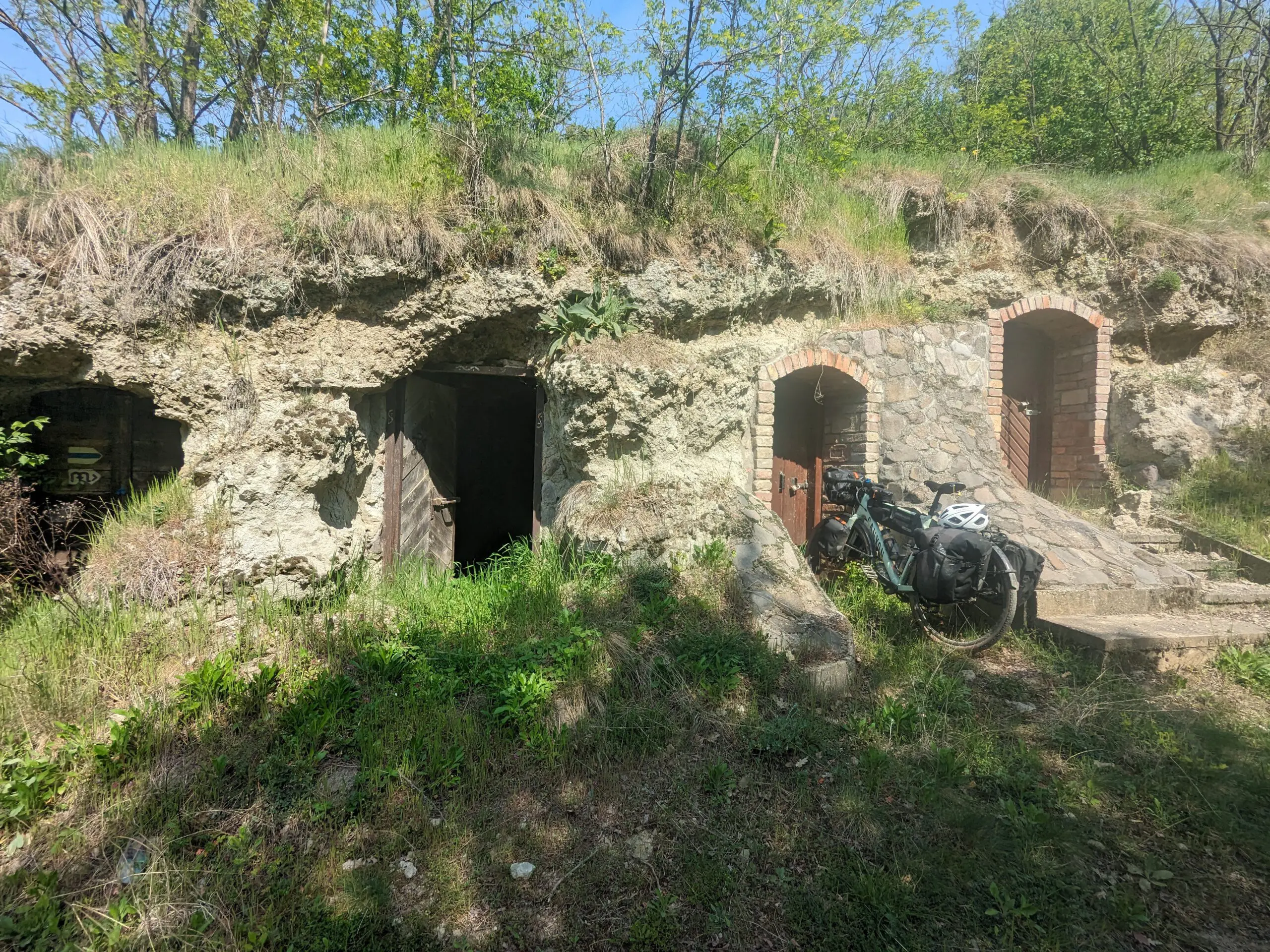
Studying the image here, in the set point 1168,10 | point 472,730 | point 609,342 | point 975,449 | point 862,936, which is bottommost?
point 862,936

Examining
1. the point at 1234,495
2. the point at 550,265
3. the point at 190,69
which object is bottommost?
the point at 1234,495

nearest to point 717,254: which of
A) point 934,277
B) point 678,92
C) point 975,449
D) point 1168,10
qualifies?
point 678,92

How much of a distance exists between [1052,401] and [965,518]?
4048 mm

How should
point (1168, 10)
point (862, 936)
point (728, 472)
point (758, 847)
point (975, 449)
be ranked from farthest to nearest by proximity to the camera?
point (1168, 10) < point (975, 449) < point (728, 472) < point (758, 847) < point (862, 936)

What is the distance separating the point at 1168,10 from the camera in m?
11.6

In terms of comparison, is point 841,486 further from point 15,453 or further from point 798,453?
point 15,453

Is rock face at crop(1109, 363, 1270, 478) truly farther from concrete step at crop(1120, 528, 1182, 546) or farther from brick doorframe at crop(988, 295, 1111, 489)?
concrete step at crop(1120, 528, 1182, 546)

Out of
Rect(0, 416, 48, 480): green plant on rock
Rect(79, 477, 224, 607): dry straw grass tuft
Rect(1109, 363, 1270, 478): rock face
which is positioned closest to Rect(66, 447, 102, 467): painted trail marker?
Rect(0, 416, 48, 480): green plant on rock

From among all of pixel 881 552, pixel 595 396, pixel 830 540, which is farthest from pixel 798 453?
pixel 595 396

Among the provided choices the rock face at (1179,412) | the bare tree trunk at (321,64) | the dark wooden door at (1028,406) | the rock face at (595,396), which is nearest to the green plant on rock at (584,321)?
the rock face at (595,396)

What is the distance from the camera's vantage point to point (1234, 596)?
4926 mm

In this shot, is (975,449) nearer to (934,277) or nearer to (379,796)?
(934,277)

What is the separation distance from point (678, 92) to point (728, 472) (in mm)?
3324

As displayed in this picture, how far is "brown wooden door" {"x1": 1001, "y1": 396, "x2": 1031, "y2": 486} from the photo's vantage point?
7348 mm
